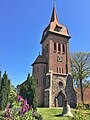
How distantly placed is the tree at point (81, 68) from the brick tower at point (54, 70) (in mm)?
5402

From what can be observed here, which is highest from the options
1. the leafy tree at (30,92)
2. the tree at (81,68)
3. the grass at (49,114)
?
the tree at (81,68)

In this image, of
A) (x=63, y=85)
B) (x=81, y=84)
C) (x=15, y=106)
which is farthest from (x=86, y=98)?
(x=15, y=106)

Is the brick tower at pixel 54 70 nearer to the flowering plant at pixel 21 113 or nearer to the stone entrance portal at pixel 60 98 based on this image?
the stone entrance portal at pixel 60 98

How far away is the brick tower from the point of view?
113ft

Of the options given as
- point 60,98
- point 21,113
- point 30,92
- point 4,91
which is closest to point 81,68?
point 60,98

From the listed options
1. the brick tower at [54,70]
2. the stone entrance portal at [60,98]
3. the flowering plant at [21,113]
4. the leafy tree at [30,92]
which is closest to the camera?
the flowering plant at [21,113]

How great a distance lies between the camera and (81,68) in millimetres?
43875

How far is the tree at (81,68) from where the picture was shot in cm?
4341

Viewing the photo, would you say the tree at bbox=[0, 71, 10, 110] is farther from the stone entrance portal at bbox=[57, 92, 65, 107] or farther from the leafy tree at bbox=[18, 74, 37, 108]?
the stone entrance portal at bbox=[57, 92, 65, 107]

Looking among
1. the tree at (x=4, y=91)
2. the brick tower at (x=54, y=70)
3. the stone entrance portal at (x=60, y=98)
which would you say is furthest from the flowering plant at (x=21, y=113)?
the stone entrance portal at (x=60, y=98)

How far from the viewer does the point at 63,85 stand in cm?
3612

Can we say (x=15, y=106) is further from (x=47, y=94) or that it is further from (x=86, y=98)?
(x=86, y=98)

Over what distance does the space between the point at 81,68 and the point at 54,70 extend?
962cm

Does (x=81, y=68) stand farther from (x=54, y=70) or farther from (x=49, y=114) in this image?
(x=49, y=114)
